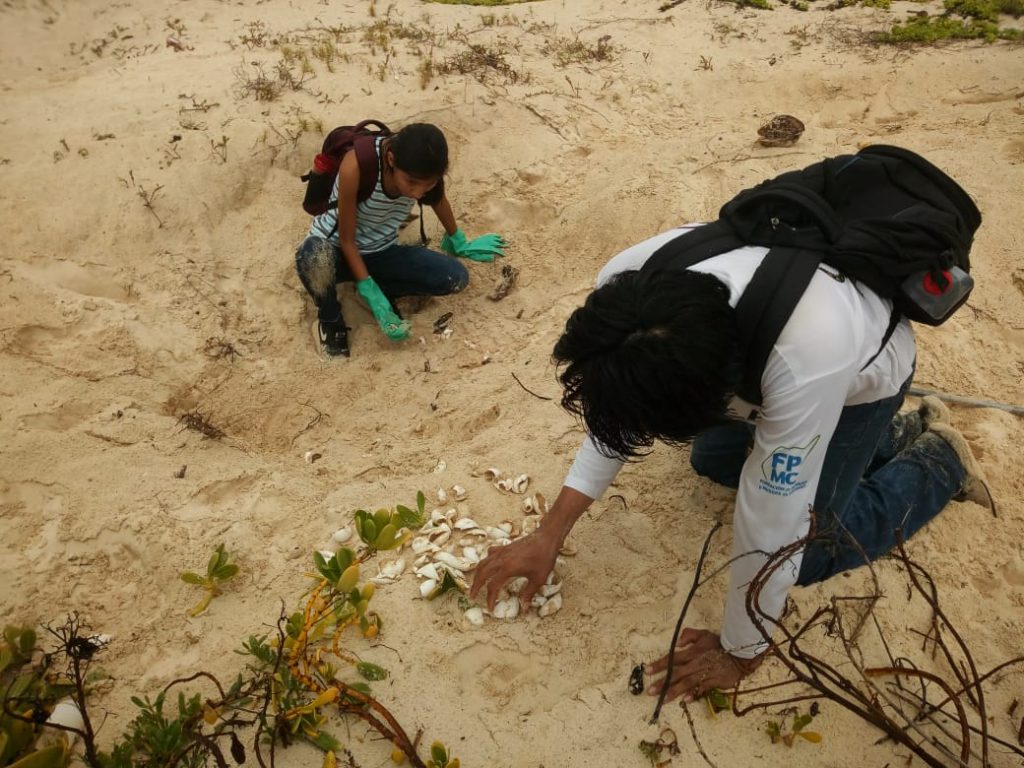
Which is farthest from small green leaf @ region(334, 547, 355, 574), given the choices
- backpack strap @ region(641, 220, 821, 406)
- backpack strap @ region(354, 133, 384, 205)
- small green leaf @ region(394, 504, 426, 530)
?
backpack strap @ region(354, 133, 384, 205)

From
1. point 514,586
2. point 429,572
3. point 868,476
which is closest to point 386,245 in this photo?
point 429,572

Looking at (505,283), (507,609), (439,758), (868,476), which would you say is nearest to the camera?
(439,758)

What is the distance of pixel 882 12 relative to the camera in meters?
4.86

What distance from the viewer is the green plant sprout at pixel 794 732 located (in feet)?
5.56

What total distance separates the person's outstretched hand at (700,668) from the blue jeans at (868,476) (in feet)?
1.13

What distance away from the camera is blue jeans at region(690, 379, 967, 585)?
6.14ft

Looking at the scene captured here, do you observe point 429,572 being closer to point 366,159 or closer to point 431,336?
point 431,336

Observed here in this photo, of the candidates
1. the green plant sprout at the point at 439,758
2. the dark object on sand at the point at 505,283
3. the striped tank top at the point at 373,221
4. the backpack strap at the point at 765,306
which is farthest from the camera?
the dark object on sand at the point at 505,283

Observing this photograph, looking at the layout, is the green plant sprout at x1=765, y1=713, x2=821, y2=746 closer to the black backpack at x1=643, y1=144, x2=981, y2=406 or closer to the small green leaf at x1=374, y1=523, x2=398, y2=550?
the black backpack at x1=643, y1=144, x2=981, y2=406

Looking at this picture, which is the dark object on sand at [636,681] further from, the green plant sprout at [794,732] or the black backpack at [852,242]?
the black backpack at [852,242]

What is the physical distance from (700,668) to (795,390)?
84cm

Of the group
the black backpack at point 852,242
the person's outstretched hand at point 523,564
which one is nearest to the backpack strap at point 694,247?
the black backpack at point 852,242

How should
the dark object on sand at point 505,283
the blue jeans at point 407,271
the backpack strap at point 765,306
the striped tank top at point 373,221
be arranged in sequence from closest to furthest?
the backpack strap at point 765,306 < the striped tank top at point 373,221 < the blue jeans at point 407,271 < the dark object on sand at point 505,283

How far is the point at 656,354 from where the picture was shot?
125 centimetres
